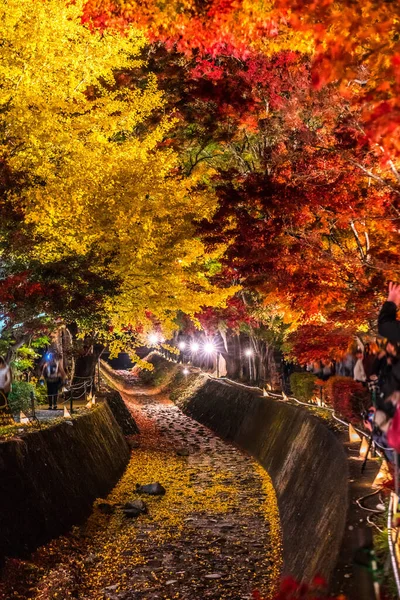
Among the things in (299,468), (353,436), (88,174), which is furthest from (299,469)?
(88,174)

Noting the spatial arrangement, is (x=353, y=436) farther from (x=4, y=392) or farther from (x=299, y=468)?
(x=4, y=392)

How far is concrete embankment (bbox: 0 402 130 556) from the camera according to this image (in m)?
11.5

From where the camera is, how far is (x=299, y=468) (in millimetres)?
14656

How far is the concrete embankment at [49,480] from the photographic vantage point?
37.8 ft

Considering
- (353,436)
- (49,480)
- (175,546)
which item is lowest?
(175,546)

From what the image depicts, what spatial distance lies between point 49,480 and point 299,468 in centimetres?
553

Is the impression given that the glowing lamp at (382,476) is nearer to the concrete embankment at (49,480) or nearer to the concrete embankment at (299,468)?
the concrete embankment at (299,468)

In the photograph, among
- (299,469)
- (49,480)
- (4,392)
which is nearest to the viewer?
(49,480)

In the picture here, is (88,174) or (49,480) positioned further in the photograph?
(88,174)

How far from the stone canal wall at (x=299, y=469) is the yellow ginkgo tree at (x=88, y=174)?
4.98 metres

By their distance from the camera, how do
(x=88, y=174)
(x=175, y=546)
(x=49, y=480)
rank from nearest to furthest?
(x=175, y=546) < (x=49, y=480) < (x=88, y=174)

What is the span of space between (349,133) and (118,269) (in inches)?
303

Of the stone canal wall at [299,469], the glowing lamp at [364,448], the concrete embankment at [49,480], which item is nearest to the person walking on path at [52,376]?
the concrete embankment at [49,480]

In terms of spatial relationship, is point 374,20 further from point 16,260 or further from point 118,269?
point 118,269
